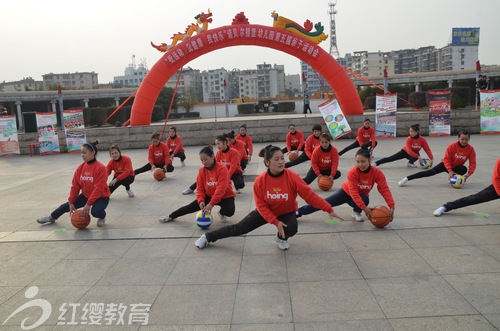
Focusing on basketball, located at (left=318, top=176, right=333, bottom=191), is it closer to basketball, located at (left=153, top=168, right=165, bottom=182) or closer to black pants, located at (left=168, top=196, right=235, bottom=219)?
black pants, located at (left=168, top=196, right=235, bottom=219)

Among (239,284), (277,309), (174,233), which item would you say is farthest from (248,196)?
(277,309)

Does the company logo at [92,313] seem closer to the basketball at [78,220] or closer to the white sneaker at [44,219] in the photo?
the basketball at [78,220]

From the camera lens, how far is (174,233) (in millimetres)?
5859

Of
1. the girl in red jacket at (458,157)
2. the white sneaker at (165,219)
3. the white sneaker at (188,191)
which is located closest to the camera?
the white sneaker at (165,219)

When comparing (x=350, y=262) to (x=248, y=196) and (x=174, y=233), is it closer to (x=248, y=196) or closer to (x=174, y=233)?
(x=174, y=233)

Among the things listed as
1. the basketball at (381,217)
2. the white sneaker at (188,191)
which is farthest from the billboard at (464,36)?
the basketball at (381,217)

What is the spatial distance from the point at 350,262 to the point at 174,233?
2618 millimetres

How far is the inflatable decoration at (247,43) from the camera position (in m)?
16.6

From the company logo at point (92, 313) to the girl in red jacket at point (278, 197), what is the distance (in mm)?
1666

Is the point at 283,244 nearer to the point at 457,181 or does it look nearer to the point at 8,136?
the point at 457,181

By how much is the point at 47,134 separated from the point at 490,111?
1894 centimetres

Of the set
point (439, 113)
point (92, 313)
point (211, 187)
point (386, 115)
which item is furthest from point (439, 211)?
point (439, 113)

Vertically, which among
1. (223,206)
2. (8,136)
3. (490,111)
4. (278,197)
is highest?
(490,111)

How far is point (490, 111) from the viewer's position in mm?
16641
